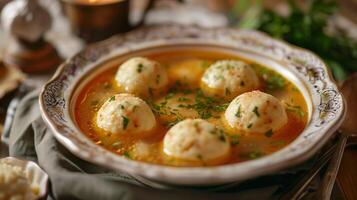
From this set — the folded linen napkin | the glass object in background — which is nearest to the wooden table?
the folded linen napkin

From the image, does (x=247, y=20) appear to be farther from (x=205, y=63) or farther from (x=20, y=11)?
(x=20, y=11)

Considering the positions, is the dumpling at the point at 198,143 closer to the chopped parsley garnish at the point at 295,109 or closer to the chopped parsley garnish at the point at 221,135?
the chopped parsley garnish at the point at 221,135

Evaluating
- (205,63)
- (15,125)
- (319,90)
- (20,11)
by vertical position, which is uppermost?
(319,90)

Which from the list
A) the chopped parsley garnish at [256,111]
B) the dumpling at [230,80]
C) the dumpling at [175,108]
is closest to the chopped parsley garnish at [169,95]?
the dumpling at [175,108]

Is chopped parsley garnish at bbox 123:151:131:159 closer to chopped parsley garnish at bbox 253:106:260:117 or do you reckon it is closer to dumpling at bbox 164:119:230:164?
dumpling at bbox 164:119:230:164

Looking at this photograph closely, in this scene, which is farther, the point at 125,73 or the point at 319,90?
the point at 125,73

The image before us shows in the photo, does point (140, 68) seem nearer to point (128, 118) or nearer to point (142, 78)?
point (142, 78)

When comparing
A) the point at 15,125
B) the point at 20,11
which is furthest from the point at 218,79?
the point at 20,11
